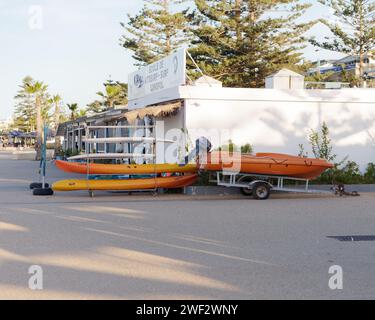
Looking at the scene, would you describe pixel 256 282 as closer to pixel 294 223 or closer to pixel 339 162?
pixel 294 223

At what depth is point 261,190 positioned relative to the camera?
1703 cm

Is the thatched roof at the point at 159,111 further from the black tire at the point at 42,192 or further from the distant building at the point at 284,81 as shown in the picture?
the distant building at the point at 284,81

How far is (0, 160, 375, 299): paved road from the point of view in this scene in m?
6.76

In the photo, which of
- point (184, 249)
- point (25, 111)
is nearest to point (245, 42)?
point (184, 249)

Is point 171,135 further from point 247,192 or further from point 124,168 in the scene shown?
point 247,192

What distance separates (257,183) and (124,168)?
3.78 metres

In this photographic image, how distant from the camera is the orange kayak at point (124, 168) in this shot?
57.3ft

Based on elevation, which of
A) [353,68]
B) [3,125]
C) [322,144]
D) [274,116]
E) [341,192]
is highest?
[353,68]

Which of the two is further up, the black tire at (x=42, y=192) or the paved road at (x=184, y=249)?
the black tire at (x=42, y=192)

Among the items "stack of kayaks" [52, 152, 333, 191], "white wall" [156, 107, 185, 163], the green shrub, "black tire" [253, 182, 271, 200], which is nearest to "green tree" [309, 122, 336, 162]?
the green shrub

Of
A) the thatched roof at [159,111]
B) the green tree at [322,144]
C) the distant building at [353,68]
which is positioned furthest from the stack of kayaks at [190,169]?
the distant building at [353,68]

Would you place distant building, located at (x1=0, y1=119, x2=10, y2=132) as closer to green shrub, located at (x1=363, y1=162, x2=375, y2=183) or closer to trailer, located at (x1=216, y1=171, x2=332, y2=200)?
green shrub, located at (x1=363, y1=162, x2=375, y2=183)

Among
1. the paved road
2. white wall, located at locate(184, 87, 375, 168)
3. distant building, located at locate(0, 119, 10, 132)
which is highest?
distant building, located at locate(0, 119, 10, 132)

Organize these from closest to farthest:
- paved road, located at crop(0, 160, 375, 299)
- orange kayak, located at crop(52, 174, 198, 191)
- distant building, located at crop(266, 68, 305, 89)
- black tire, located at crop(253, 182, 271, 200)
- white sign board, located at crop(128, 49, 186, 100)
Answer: paved road, located at crop(0, 160, 375, 299) < black tire, located at crop(253, 182, 271, 200) < orange kayak, located at crop(52, 174, 198, 191) < white sign board, located at crop(128, 49, 186, 100) < distant building, located at crop(266, 68, 305, 89)
